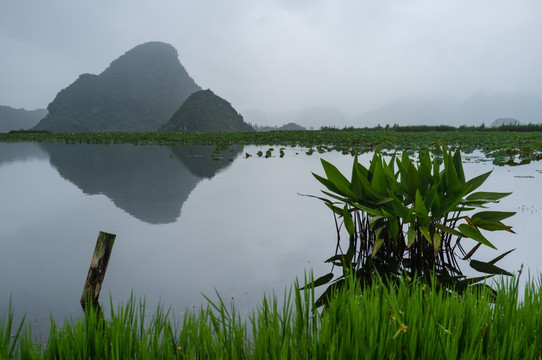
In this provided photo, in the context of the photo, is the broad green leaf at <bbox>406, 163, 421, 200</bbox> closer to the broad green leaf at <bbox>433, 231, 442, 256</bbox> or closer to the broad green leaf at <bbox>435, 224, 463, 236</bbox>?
the broad green leaf at <bbox>435, 224, 463, 236</bbox>

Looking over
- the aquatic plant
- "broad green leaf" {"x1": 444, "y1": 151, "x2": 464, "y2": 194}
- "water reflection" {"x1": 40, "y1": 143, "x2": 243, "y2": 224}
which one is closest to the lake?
"water reflection" {"x1": 40, "y1": 143, "x2": 243, "y2": 224}

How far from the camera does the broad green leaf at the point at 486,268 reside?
3.90 m

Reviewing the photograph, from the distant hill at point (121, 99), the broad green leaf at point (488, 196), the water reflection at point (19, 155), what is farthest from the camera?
the distant hill at point (121, 99)

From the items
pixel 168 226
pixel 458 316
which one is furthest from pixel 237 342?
pixel 168 226

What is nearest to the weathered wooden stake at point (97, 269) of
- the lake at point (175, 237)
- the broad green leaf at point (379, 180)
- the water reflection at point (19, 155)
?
the lake at point (175, 237)

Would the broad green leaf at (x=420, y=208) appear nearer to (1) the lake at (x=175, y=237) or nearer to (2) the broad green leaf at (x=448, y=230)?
(2) the broad green leaf at (x=448, y=230)

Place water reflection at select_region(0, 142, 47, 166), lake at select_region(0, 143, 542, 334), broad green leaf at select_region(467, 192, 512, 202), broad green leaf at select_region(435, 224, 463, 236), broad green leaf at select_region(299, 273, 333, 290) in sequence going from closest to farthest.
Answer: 1. lake at select_region(0, 143, 542, 334)
2. broad green leaf at select_region(299, 273, 333, 290)
3. broad green leaf at select_region(435, 224, 463, 236)
4. broad green leaf at select_region(467, 192, 512, 202)
5. water reflection at select_region(0, 142, 47, 166)

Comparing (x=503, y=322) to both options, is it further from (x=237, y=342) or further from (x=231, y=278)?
(x=231, y=278)

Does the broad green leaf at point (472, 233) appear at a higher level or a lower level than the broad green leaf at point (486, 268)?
higher

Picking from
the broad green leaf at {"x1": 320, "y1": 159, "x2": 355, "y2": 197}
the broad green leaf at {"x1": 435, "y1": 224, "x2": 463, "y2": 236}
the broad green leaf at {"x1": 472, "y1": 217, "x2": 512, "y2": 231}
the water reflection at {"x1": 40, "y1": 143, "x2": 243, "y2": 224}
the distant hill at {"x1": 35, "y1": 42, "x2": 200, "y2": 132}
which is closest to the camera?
the broad green leaf at {"x1": 435, "y1": 224, "x2": 463, "y2": 236}

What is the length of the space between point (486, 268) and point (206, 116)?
372 feet

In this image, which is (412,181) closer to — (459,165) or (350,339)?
(459,165)

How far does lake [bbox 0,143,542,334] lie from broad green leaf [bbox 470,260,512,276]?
0.13m

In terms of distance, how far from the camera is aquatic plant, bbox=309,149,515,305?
12.2 ft
